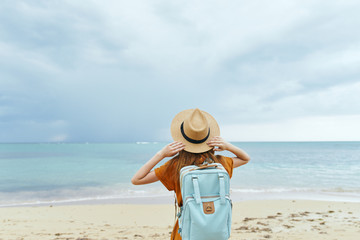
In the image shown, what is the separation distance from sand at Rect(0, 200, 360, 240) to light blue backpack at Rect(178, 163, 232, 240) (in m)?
3.78

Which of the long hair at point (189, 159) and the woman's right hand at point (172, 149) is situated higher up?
the woman's right hand at point (172, 149)

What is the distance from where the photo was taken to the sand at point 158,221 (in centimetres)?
547

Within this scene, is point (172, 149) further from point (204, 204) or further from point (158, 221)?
point (158, 221)

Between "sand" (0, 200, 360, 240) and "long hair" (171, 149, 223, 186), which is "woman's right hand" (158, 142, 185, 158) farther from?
"sand" (0, 200, 360, 240)

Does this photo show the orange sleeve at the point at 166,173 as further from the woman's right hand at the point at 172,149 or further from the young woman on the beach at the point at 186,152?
the woman's right hand at the point at 172,149

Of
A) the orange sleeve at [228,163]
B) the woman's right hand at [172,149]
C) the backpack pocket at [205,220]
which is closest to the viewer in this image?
the backpack pocket at [205,220]

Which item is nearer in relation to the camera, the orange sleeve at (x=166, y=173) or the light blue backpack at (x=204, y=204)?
the light blue backpack at (x=204, y=204)

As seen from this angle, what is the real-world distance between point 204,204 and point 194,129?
1.85 feet

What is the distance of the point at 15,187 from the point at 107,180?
14.4 feet

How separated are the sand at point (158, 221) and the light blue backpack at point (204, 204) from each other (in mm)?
3780

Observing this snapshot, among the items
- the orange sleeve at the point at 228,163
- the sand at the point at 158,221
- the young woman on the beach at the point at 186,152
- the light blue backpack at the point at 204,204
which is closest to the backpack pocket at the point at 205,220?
the light blue backpack at the point at 204,204

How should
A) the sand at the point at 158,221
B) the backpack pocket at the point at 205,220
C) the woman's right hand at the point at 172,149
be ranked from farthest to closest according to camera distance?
the sand at the point at 158,221 < the woman's right hand at the point at 172,149 < the backpack pocket at the point at 205,220

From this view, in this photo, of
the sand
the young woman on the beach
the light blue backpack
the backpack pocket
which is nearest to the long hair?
the young woman on the beach

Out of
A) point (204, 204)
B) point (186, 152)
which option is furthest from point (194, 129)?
point (204, 204)
